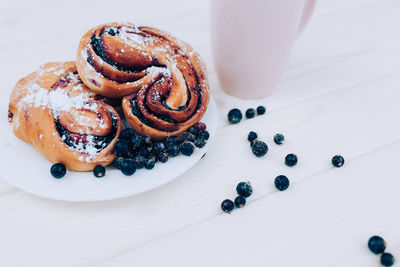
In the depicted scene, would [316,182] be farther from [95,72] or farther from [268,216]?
[95,72]

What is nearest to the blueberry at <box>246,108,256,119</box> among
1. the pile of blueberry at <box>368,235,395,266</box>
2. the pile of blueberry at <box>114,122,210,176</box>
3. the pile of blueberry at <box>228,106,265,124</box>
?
the pile of blueberry at <box>228,106,265,124</box>

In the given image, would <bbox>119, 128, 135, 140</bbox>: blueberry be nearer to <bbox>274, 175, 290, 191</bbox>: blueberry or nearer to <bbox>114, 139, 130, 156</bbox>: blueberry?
<bbox>114, 139, 130, 156</bbox>: blueberry

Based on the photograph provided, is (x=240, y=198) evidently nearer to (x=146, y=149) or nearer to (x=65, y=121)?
(x=146, y=149)

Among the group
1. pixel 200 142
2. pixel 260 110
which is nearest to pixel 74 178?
pixel 200 142

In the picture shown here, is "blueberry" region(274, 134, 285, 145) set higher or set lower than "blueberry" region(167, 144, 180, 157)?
lower

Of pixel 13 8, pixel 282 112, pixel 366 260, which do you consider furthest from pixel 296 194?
pixel 13 8

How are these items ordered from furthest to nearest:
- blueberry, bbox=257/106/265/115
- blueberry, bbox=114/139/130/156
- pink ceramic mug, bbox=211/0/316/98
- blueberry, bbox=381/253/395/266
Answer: blueberry, bbox=257/106/265/115, pink ceramic mug, bbox=211/0/316/98, blueberry, bbox=114/139/130/156, blueberry, bbox=381/253/395/266
